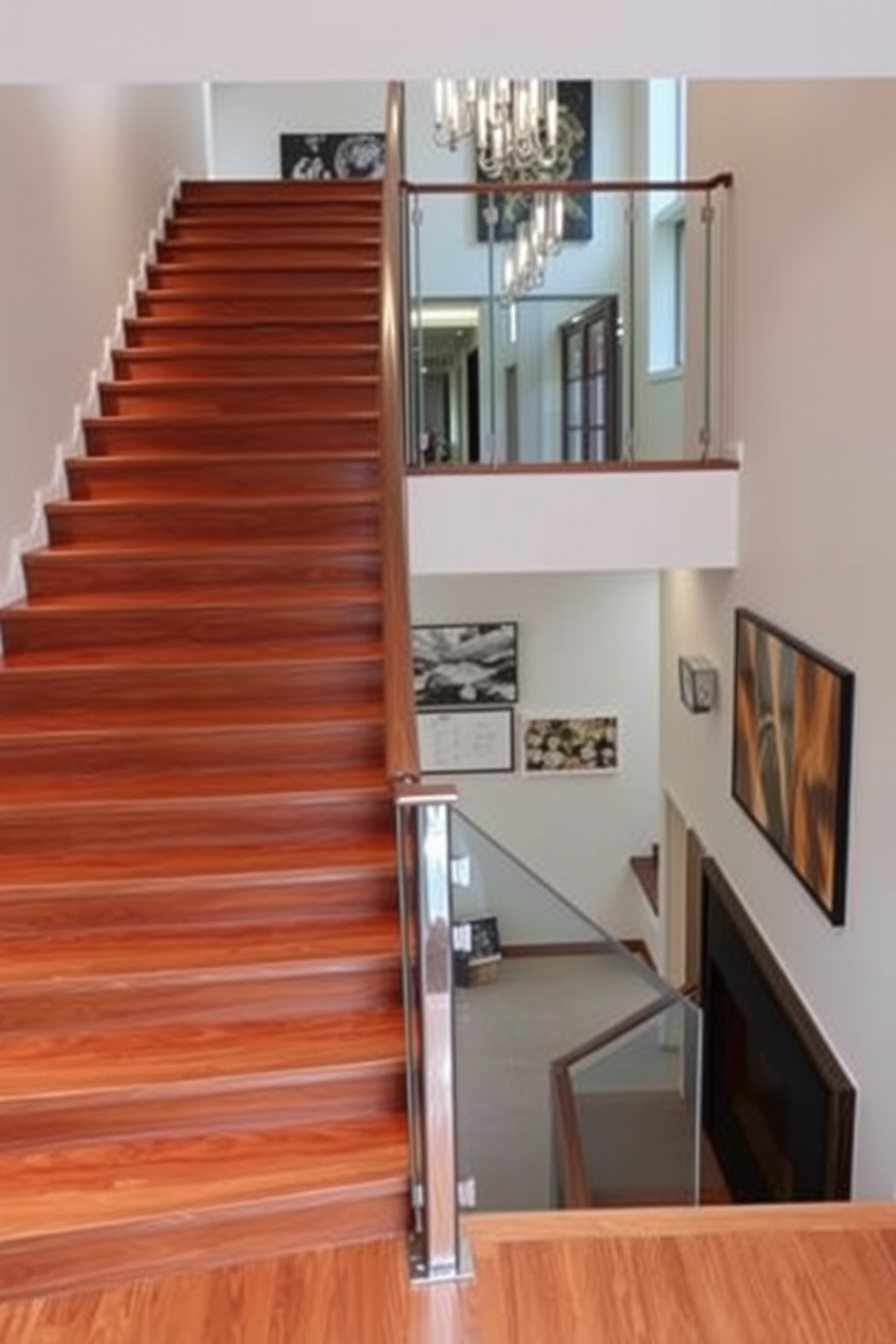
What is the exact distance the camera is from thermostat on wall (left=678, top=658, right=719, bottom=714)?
5.65 metres

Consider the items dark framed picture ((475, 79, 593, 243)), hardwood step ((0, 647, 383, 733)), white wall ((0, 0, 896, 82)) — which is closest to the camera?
white wall ((0, 0, 896, 82))

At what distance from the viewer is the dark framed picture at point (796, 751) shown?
380 centimetres

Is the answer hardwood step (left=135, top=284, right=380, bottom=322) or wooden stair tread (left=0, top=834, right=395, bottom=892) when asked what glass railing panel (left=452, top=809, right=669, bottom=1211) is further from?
hardwood step (left=135, top=284, right=380, bottom=322)

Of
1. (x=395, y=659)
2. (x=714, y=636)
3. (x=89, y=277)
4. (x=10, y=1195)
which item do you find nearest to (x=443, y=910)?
(x=395, y=659)

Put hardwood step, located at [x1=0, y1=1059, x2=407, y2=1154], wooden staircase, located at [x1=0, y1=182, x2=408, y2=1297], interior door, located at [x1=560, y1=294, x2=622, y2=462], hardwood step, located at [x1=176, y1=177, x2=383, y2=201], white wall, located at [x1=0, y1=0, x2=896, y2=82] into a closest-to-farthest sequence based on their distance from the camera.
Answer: white wall, located at [x1=0, y1=0, x2=896, y2=82] < wooden staircase, located at [x1=0, y1=182, x2=408, y2=1297] < hardwood step, located at [x1=0, y1=1059, x2=407, y2=1154] < hardwood step, located at [x1=176, y1=177, x2=383, y2=201] < interior door, located at [x1=560, y1=294, x2=622, y2=462]

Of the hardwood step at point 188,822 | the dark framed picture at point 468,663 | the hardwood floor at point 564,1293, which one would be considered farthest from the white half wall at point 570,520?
the dark framed picture at point 468,663

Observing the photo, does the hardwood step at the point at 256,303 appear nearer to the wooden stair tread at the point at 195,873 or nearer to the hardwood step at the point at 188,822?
the hardwood step at the point at 188,822

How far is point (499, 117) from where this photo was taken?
16.5ft

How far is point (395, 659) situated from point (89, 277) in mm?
3108

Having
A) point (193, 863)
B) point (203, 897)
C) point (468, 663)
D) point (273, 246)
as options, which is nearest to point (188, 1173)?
point (203, 897)

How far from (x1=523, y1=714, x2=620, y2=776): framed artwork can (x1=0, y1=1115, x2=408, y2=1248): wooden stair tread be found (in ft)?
17.9

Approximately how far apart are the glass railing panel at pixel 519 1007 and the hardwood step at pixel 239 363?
2.23 m

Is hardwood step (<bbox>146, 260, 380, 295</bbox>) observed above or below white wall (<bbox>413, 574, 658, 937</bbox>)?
above

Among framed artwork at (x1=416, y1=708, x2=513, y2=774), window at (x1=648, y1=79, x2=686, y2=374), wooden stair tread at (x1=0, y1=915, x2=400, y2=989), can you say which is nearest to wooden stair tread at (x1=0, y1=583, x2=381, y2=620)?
wooden stair tread at (x1=0, y1=915, x2=400, y2=989)
